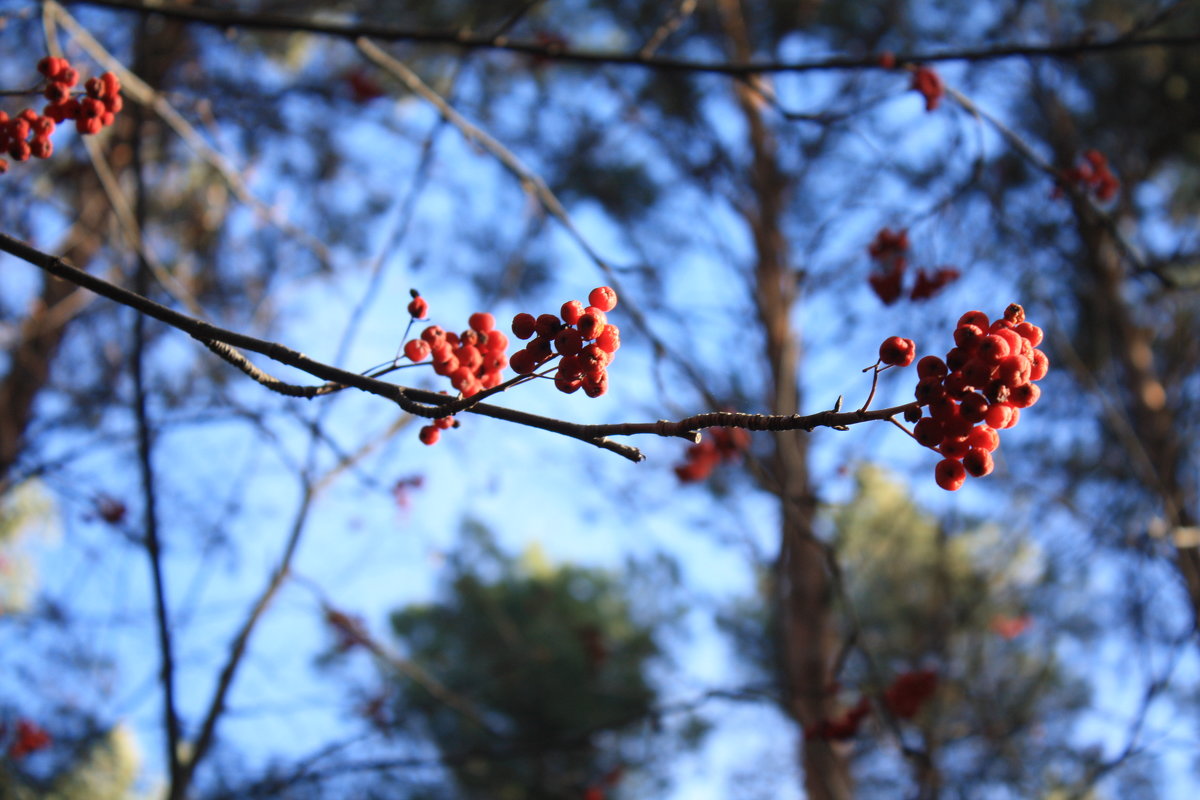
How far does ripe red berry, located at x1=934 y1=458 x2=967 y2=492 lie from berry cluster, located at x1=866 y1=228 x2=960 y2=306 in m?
2.06

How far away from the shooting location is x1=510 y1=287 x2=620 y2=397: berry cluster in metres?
1.24

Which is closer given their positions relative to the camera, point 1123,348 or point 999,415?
point 999,415

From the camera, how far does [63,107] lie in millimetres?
1983

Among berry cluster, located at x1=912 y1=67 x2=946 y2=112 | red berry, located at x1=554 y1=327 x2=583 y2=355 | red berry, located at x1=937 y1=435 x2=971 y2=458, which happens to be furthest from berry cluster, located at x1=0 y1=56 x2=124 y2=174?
berry cluster, located at x1=912 y1=67 x2=946 y2=112

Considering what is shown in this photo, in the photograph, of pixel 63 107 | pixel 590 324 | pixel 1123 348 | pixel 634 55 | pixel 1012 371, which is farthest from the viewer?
pixel 1123 348

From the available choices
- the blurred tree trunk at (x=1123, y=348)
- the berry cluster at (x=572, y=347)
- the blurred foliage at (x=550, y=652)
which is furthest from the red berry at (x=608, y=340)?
the blurred foliage at (x=550, y=652)

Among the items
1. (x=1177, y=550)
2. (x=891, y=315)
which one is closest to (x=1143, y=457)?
(x=1177, y=550)

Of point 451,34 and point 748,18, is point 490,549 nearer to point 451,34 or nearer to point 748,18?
point 748,18

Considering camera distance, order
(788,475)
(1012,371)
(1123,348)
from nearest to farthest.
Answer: (1012,371) → (788,475) → (1123,348)

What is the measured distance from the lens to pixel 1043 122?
23.2ft

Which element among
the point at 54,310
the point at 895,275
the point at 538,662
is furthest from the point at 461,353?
the point at 538,662

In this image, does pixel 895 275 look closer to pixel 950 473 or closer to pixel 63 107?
pixel 950 473

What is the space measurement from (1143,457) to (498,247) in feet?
15.3

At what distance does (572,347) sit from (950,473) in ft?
1.94
